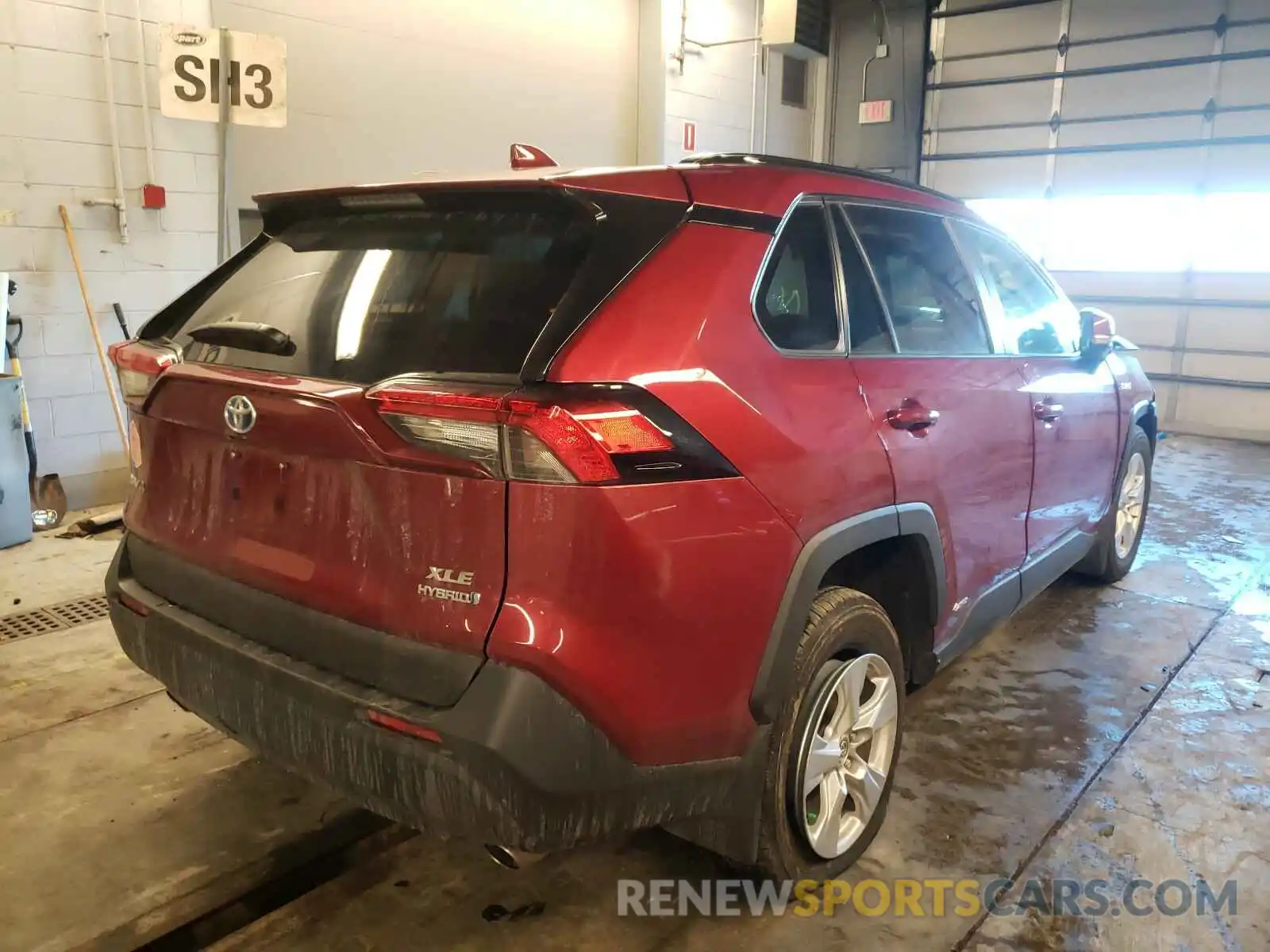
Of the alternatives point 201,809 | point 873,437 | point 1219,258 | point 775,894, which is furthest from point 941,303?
point 1219,258

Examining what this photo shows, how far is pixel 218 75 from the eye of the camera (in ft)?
15.7

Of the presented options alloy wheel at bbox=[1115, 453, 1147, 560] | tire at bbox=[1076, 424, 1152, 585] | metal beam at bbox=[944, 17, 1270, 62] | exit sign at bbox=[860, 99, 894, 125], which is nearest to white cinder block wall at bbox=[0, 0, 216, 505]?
tire at bbox=[1076, 424, 1152, 585]

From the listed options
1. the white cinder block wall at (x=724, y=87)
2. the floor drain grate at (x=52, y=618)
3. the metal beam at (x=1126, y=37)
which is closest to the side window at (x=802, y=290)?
the floor drain grate at (x=52, y=618)

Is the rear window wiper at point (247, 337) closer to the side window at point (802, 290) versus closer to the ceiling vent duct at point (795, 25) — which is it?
the side window at point (802, 290)

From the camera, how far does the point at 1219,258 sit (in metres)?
9.05

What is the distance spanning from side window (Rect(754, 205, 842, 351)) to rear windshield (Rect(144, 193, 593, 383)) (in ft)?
1.46

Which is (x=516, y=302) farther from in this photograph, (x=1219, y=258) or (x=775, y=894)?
(x=1219, y=258)

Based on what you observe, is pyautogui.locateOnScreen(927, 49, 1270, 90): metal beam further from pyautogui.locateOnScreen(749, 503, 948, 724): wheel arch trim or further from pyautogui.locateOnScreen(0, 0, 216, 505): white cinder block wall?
pyautogui.locateOnScreen(749, 503, 948, 724): wheel arch trim

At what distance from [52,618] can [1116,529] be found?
4.67m

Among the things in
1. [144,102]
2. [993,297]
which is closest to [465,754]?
[993,297]

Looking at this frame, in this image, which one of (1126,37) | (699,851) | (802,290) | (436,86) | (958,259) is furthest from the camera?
(1126,37)

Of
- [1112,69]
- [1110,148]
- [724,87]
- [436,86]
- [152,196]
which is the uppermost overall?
[1112,69]

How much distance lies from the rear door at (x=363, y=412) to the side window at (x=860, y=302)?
79 cm

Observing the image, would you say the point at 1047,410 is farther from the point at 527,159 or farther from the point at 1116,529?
the point at 527,159
